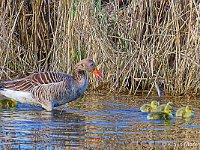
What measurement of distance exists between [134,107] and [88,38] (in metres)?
2.13

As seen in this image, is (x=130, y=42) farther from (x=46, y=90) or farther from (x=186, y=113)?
(x=186, y=113)

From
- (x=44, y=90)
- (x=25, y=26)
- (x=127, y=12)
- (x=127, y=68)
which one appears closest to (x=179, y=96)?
(x=127, y=68)

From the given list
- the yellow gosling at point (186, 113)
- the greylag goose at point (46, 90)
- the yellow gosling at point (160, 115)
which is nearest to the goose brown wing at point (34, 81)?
the greylag goose at point (46, 90)

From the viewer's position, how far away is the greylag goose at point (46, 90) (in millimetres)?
10844

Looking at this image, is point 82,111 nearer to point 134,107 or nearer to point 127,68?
point 134,107

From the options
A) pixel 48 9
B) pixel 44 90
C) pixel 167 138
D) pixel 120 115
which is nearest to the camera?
pixel 167 138

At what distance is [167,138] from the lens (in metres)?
8.14

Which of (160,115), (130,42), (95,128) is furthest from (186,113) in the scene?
(130,42)

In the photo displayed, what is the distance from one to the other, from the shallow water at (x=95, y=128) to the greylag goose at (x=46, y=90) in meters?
0.18

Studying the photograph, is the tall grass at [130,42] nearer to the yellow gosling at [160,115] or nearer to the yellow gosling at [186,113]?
the yellow gosling at [186,113]

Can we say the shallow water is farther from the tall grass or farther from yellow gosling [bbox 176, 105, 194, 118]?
the tall grass

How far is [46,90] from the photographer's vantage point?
427 inches

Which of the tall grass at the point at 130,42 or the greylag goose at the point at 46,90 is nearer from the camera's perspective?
the greylag goose at the point at 46,90

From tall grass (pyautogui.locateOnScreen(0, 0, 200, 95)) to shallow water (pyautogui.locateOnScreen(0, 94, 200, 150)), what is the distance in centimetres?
89
